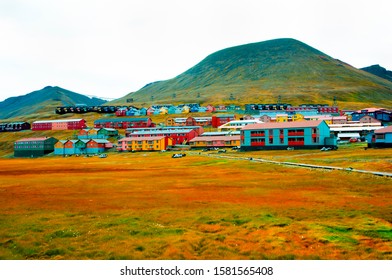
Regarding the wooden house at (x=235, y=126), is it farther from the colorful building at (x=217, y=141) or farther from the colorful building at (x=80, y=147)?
the colorful building at (x=80, y=147)

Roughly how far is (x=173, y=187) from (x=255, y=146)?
83.2 meters

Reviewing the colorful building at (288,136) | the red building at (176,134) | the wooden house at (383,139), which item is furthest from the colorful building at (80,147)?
the wooden house at (383,139)

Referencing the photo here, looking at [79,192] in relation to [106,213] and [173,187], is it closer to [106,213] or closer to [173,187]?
[173,187]

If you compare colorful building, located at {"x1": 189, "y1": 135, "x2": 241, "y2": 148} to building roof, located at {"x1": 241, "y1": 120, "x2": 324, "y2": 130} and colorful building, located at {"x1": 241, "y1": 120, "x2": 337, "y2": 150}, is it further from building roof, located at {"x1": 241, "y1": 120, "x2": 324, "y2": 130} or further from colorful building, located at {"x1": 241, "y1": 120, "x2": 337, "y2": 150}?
building roof, located at {"x1": 241, "y1": 120, "x2": 324, "y2": 130}

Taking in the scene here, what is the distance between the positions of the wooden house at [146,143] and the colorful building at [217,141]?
12.9 metres

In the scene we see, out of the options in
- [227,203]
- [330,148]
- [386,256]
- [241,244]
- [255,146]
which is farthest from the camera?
[255,146]

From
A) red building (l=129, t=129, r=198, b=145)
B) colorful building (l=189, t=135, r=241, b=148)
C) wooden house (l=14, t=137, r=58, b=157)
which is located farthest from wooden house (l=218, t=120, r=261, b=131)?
wooden house (l=14, t=137, r=58, b=157)

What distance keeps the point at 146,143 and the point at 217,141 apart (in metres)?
32.5

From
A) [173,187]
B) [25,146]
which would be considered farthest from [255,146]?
[25,146]

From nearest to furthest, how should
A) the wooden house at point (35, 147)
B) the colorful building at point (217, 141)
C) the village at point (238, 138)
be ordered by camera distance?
the village at point (238, 138), the colorful building at point (217, 141), the wooden house at point (35, 147)

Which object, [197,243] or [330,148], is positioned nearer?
[197,243]

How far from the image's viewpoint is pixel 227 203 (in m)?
34.7

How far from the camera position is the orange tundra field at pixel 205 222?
70.2 ft
